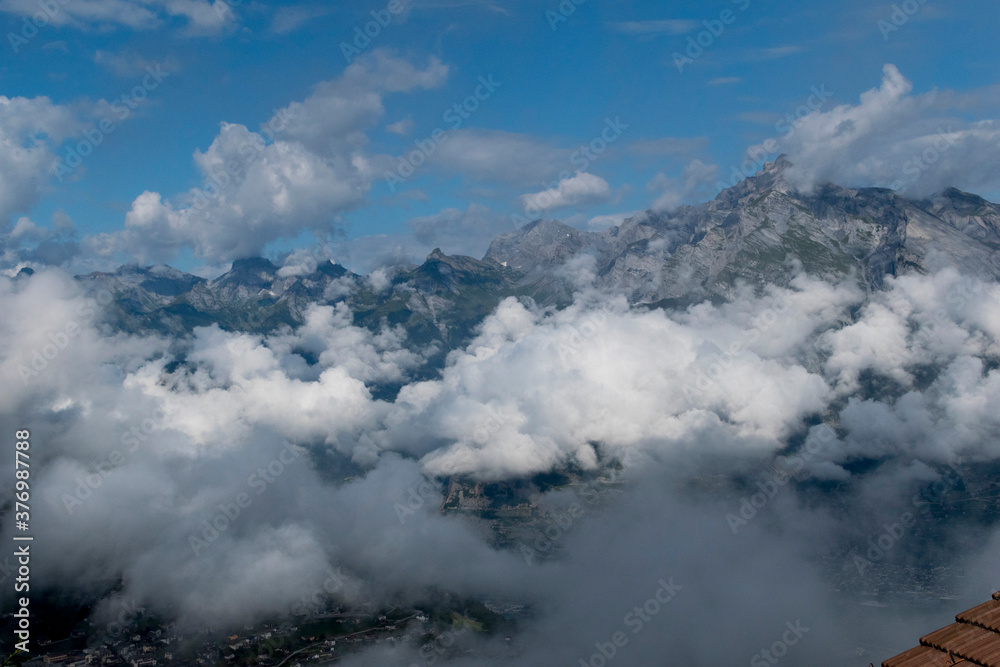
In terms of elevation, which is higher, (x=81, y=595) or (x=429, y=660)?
(x=81, y=595)

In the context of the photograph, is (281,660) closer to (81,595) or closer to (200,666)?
(200,666)

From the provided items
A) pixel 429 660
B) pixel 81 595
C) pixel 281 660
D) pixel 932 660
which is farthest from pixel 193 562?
pixel 932 660

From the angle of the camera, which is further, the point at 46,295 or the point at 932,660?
the point at 46,295

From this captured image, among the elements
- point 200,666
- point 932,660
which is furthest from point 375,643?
point 932,660

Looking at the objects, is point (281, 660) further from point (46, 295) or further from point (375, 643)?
point (46, 295)

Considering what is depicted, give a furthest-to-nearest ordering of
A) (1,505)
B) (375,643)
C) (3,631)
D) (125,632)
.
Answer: (375,643) → (125,632) → (1,505) → (3,631)

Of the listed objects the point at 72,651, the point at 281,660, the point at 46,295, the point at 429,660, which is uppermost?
the point at 46,295

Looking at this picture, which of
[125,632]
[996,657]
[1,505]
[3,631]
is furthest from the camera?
[125,632]
